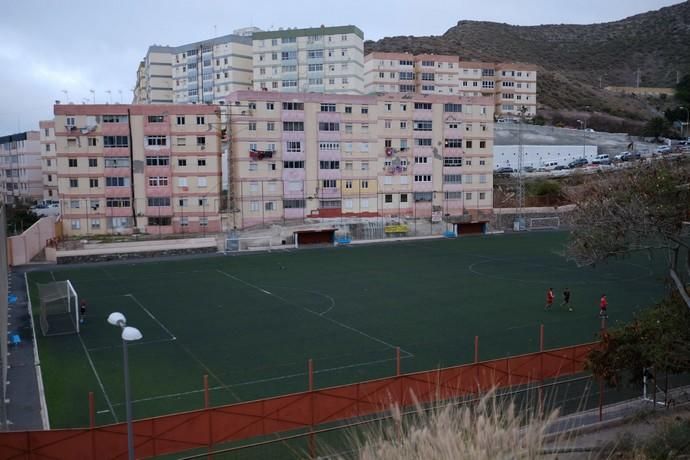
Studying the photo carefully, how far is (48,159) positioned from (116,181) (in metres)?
33.3

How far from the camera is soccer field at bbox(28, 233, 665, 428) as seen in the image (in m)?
19.4

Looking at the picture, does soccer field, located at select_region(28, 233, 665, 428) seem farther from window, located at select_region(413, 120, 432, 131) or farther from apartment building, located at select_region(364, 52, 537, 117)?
apartment building, located at select_region(364, 52, 537, 117)

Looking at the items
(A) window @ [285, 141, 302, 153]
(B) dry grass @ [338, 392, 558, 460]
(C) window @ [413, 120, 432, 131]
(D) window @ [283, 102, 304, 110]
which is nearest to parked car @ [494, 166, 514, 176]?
(C) window @ [413, 120, 432, 131]

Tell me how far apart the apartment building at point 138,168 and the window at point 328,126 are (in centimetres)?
928

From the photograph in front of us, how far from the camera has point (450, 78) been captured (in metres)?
97.4

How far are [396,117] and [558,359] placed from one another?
46378 millimetres

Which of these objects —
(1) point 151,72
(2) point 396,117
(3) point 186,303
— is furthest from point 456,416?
(1) point 151,72

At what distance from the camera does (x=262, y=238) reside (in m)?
51.9

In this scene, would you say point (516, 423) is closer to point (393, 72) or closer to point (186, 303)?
point (186, 303)

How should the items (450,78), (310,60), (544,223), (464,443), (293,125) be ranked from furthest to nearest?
(450,78) → (310,60) → (544,223) → (293,125) → (464,443)

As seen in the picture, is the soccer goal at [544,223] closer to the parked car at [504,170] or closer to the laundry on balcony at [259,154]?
the parked car at [504,170]

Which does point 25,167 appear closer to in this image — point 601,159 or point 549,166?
point 549,166

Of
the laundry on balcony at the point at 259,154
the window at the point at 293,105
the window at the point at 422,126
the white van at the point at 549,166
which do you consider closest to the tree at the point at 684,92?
the white van at the point at 549,166

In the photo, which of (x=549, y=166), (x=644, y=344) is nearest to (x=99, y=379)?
(x=644, y=344)
